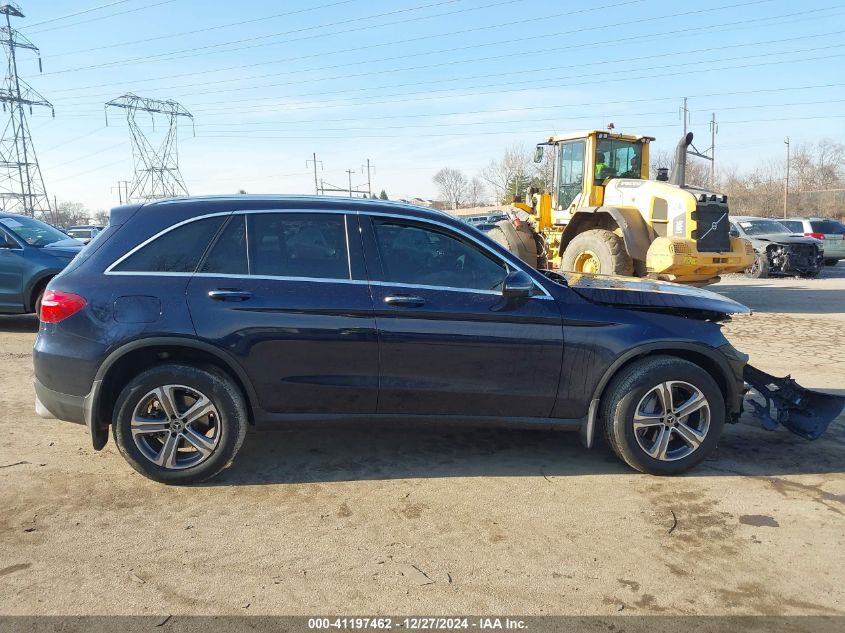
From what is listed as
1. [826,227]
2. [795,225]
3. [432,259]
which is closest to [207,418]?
[432,259]

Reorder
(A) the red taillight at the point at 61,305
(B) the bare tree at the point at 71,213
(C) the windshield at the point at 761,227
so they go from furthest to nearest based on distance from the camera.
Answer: (B) the bare tree at the point at 71,213, (C) the windshield at the point at 761,227, (A) the red taillight at the point at 61,305

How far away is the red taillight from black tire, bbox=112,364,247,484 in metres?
0.56

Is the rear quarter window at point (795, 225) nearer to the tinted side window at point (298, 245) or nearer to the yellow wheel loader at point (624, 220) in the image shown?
the yellow wheel loader at point (624, 220)

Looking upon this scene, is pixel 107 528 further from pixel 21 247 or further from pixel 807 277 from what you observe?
pixel 807 277

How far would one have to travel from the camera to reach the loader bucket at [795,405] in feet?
14.9

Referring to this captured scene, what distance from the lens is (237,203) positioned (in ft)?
13.1

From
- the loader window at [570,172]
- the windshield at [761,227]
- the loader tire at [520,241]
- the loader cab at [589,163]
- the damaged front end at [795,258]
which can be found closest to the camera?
the loader cab at [589,163]

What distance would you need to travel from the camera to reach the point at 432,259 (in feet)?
13.1

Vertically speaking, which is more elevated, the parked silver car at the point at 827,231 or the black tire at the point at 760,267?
the parked silver car at the point at 827,231

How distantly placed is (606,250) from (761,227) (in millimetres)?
11112

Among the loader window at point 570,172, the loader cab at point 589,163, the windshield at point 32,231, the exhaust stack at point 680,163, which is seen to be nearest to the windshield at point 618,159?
the loader cab at point 589,163

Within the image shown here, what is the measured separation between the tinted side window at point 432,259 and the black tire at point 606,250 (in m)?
7.12

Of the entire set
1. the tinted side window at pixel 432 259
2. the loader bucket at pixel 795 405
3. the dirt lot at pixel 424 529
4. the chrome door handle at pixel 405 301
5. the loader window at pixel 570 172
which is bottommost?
the dirt lot at pixel 424 529

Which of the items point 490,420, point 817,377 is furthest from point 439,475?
point 817,377
